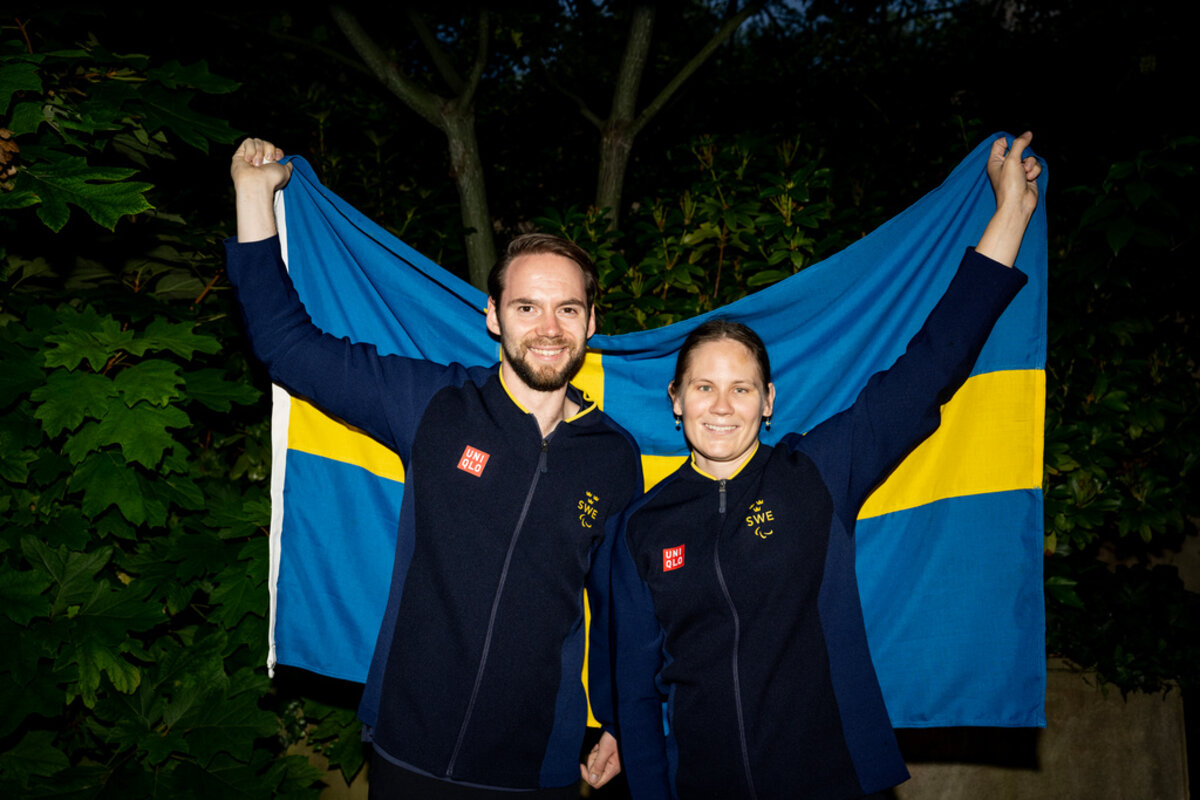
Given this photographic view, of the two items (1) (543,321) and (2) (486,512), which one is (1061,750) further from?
(1) (543,321)

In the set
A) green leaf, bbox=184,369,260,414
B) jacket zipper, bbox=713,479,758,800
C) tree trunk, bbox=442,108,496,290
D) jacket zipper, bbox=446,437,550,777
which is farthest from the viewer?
tree trunk, bbox=442,108,496,290

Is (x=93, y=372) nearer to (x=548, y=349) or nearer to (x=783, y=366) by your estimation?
(x=548, y=349)

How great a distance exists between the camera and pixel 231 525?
291 centimetres

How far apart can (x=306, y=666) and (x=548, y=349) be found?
1.43m

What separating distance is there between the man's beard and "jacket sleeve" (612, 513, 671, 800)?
0.49m

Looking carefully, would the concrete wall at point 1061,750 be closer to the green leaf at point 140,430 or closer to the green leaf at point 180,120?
the green leaf at point 140,430

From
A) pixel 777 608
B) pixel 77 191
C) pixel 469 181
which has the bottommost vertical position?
pixel 777 608

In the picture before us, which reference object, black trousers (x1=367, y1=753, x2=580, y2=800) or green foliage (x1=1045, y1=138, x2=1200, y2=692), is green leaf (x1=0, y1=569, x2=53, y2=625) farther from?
green foliage (x1=1045, y1=138, x2=1200, y2=692)

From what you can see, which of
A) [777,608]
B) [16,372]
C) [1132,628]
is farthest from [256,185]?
[1132,628]

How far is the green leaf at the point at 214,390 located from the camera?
2.73 m

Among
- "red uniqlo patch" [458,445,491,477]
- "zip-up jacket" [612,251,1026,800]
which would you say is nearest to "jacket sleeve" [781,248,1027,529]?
"zip-up jacket" [612,251,1026,800]

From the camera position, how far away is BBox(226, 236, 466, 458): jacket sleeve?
2.19 metres

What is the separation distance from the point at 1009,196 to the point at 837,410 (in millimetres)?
816

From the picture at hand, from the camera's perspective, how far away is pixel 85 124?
2.39m
